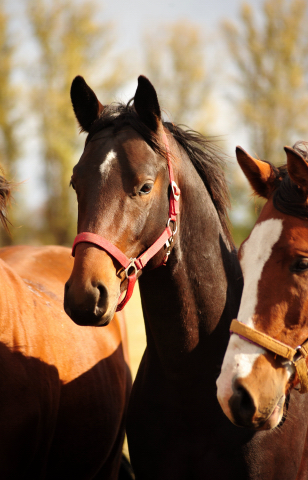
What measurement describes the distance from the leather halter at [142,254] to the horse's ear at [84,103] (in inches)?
18.1

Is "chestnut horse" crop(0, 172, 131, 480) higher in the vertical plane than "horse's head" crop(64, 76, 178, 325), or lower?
lower

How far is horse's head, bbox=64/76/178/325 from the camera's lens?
204 centimetres

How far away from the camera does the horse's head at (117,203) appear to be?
6.68 feet

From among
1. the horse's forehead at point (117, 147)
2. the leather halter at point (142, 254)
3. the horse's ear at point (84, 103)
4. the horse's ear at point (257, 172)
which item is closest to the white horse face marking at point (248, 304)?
the horse's ear at point (257, 172)

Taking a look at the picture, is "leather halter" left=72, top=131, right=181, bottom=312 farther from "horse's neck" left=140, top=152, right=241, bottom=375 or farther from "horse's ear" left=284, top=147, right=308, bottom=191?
"horse's ear" left=284, top=147, right=308, bottom=191

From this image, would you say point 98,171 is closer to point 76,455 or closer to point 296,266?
point 296,266

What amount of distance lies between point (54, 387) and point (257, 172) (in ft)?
6.15

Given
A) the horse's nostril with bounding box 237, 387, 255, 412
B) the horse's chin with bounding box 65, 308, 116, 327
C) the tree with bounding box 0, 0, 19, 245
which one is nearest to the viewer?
the horse's nostril with bounding box 237, 387, 255, 412

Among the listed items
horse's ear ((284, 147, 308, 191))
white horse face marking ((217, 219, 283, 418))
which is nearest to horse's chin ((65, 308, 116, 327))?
white horse face marking ((217, 219, 283, 418))

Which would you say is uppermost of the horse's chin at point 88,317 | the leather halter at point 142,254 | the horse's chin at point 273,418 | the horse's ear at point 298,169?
the horse's ear at point 298,169

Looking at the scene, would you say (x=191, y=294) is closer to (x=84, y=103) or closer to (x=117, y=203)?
(x=117, y=203)

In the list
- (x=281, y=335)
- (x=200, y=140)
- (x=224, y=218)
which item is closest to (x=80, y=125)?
(x=200, y=140)

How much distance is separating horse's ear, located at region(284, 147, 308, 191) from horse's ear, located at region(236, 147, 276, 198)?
282 mm

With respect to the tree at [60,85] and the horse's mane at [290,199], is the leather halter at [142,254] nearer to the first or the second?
the horse's mane at [290,199]
